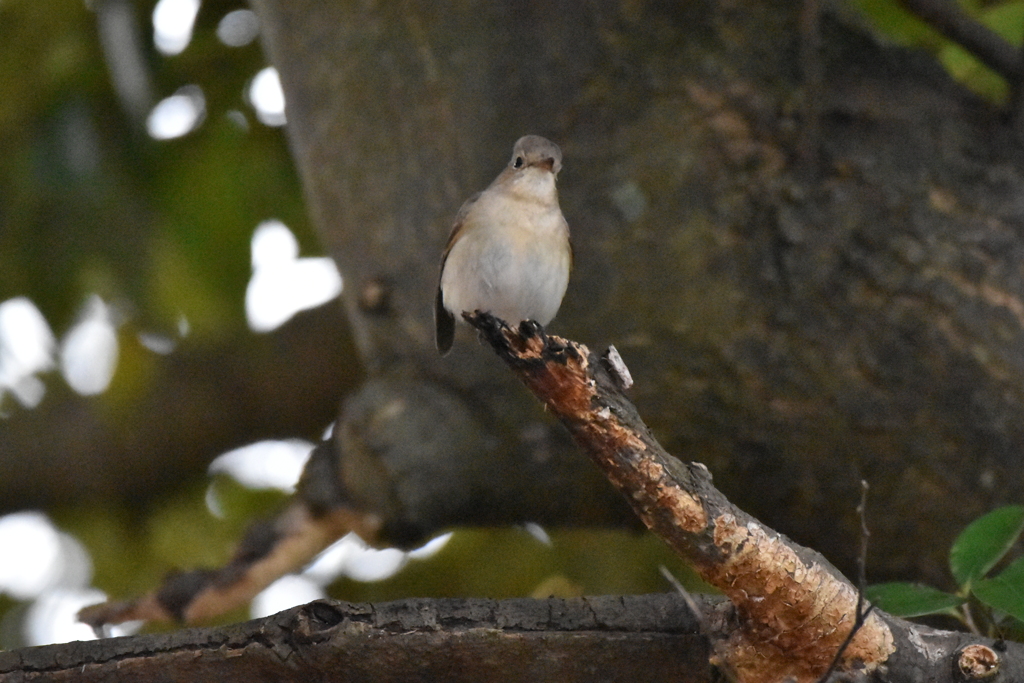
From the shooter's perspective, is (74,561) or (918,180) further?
(74,561)

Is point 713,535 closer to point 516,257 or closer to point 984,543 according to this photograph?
point 984,543

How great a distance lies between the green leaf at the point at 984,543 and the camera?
7.48 ft

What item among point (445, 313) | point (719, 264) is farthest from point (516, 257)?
point (719, 264)

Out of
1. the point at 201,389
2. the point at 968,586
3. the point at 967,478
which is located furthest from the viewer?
the point at 201,389

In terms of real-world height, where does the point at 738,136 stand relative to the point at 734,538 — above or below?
above

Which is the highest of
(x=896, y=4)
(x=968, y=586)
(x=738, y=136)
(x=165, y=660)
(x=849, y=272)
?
(x=896, y=4)

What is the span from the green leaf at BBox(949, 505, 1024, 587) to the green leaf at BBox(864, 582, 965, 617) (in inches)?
2.2

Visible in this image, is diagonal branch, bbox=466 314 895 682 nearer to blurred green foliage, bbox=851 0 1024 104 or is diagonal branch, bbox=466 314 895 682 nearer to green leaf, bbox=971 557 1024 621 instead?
green leaf, bbox=971 557 1024 621

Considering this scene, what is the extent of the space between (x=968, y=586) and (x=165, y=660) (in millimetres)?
1467

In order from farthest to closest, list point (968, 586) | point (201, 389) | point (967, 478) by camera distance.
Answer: point (201, 389) → point (967, 478) → point (968, 586)

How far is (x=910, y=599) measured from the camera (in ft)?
7.44

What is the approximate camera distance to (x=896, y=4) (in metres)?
3.59

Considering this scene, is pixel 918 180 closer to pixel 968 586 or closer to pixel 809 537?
pixel 809 537

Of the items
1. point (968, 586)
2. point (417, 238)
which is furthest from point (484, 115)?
point (968, 586)
